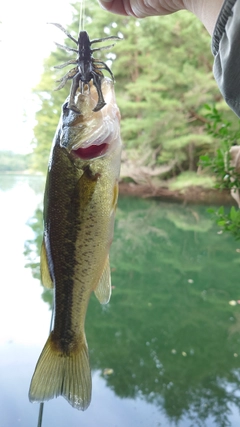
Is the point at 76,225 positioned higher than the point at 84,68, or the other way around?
the point at 84,68

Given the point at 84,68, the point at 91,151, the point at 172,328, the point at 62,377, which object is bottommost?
the point at 172,328

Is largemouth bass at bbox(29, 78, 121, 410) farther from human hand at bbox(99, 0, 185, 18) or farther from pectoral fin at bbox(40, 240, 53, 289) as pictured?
human hand at bbox(99, 0, 185, 18)

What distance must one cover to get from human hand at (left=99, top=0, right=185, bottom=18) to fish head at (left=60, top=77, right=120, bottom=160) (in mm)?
353

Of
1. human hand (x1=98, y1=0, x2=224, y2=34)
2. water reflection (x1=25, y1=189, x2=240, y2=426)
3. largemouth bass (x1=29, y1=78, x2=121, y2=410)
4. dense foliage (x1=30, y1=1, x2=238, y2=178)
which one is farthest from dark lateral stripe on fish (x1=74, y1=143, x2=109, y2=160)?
dense foliage (x1=30, y1=1, x2=238, y2=178)

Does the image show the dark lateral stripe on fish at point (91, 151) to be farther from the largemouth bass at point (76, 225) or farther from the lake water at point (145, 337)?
the lake water at point (145, 337)

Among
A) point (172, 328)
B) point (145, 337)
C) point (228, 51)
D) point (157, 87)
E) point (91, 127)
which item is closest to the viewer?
point (228, 51)

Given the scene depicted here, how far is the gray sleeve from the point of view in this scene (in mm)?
612

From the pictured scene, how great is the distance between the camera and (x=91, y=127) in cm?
77

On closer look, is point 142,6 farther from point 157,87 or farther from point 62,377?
point 157,87

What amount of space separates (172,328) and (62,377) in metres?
2.28

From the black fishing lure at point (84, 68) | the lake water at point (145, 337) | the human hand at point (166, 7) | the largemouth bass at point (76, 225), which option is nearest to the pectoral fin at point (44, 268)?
the largemouth bass at point (76, 225)

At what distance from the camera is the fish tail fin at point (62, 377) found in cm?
76

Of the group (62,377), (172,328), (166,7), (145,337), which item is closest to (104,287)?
(62,377)

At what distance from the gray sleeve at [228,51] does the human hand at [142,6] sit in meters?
0.31
